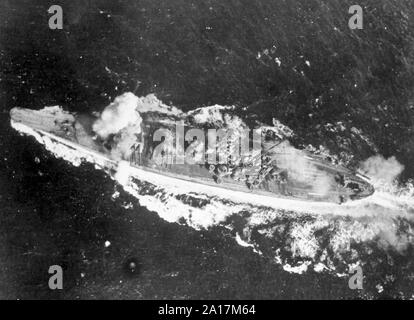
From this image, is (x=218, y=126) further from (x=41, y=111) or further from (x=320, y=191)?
(x=41, y=111)

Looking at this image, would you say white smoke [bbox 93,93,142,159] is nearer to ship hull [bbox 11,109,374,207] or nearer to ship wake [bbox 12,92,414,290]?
ship hull [bbox 11,109,374,207]

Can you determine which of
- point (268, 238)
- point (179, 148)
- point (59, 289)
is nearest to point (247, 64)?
point (179, 148)

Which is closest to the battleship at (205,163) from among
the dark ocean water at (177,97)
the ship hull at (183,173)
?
the ship hull at (183,173)

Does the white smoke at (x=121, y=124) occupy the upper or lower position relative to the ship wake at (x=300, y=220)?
upper

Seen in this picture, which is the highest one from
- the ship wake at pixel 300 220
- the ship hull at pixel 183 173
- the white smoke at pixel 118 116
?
the white smoke at pixel 118 116

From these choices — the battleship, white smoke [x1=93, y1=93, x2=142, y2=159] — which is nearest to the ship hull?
the battleship

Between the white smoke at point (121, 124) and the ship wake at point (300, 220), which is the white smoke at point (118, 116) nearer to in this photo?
the white smoke at point (121, 124)
